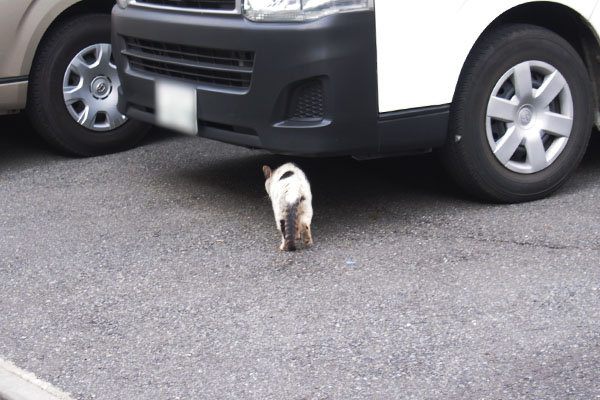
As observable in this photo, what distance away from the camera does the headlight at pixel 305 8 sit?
417cm

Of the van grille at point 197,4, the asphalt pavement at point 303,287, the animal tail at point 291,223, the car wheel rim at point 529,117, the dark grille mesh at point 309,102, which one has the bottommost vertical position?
the asphalt pavement at point 303,287

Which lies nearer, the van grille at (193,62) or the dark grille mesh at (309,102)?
the dark grille mesh at (309,102)

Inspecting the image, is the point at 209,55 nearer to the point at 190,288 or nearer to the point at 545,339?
the point at 190,288

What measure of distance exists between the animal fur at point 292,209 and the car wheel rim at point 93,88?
2.09m

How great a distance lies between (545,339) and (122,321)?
1.65m

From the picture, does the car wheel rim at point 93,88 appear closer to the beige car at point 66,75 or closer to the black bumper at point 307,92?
A: the beige car at point 66,75

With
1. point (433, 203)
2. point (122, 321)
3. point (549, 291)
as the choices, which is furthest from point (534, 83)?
point (122, 321)

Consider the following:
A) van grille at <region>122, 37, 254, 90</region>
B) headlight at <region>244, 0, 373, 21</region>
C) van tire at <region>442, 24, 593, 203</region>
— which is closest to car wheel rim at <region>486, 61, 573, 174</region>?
van tire at <region>442, 24, 593, 203</region>

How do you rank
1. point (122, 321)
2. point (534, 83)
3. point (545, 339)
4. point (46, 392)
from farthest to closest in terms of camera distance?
point (534, 83)
point (122, 321)
point (545, 339)
point (46, 392)

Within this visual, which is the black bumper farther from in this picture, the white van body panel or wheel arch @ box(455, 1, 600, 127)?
wheel arch @ box(455, 1, 600, 127)

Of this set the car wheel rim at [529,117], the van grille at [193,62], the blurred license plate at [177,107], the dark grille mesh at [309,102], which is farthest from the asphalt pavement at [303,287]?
the van grille at [193,62]

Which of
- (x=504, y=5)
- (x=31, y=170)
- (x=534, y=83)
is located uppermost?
(x=504, y=5)

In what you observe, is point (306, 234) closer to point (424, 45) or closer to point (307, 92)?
point (307, 92)

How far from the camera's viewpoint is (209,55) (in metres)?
4.57
